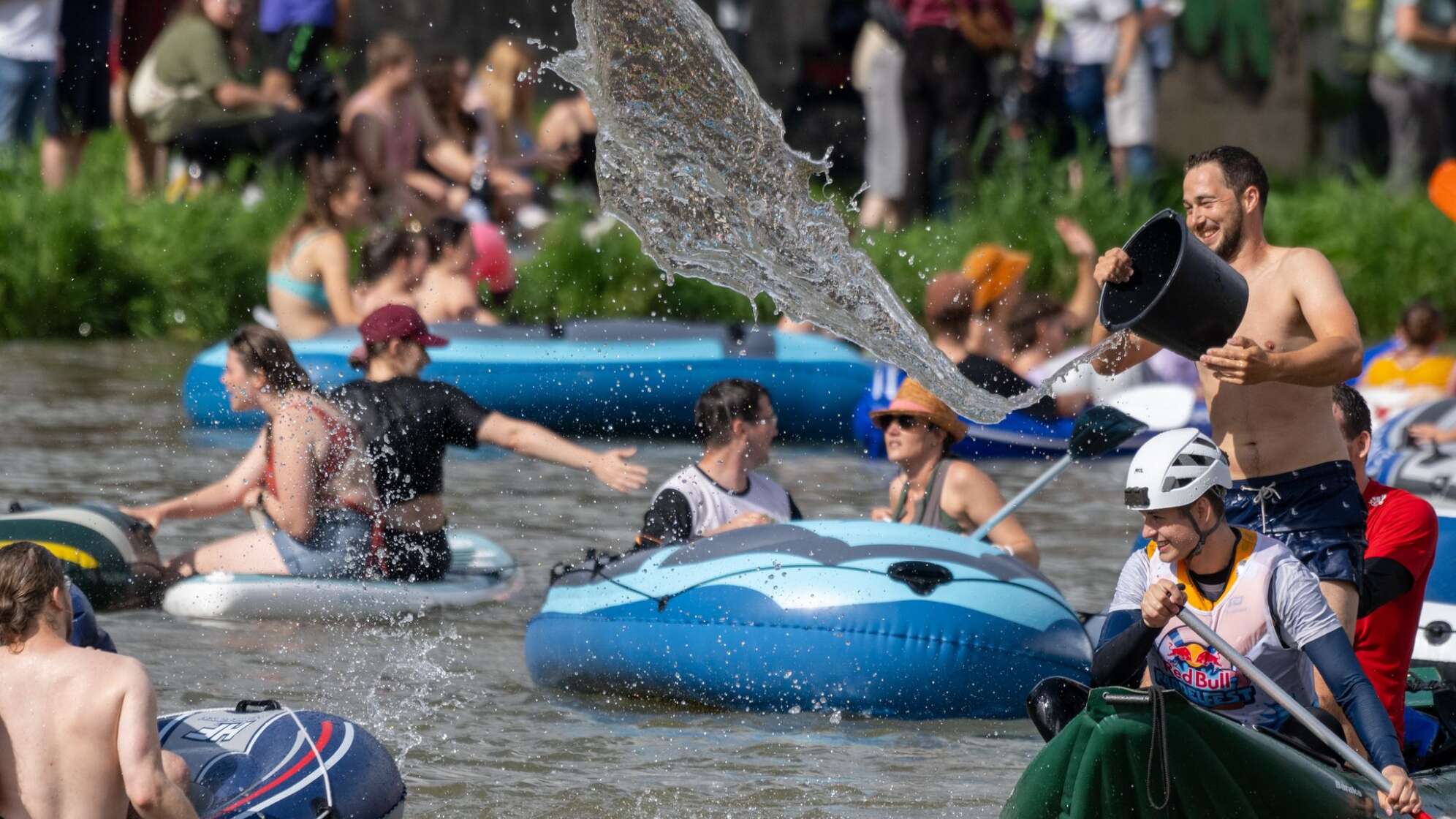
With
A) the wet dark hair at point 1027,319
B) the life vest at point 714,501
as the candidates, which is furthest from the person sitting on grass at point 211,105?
the life vest at point 714,501

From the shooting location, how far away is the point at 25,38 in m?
13.1

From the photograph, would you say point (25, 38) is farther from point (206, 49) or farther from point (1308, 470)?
point (1308, 470)

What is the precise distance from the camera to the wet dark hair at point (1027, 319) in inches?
420

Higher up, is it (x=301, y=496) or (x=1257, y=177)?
(x=1257, y=177)

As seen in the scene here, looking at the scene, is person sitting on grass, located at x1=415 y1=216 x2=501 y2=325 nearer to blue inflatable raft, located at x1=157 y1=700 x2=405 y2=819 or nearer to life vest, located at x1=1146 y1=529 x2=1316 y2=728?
blue inflatable raft, located at x1=157 y1=700 x2=405 y2=819

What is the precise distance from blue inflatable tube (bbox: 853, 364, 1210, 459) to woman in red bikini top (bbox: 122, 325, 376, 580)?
3565 mm

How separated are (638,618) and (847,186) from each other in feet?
33.4

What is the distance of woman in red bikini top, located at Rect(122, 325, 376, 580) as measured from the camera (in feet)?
24.8

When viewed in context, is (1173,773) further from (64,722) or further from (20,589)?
(20,589)

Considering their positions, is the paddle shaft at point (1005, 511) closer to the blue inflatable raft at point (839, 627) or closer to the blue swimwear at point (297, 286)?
the blue inflatable raft at point (839, 627)

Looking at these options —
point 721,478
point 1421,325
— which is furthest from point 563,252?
point 721,478

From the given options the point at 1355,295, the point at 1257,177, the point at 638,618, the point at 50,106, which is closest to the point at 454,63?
the point at 50,106

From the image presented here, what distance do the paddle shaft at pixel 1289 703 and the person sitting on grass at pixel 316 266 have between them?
293 inches

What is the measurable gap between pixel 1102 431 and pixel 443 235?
5394 mm
